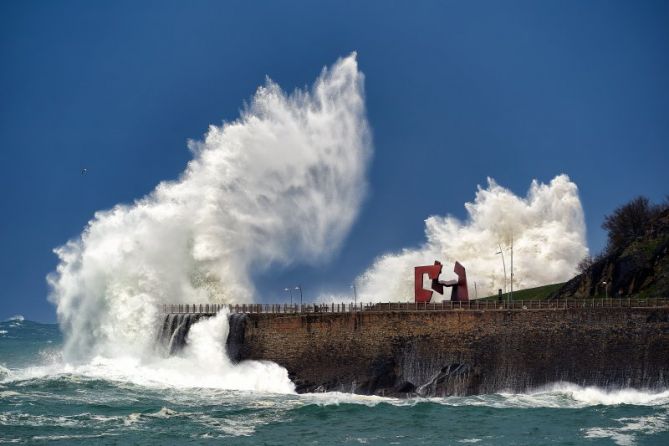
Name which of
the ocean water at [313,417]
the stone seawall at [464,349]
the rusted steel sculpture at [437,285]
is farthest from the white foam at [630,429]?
the rusted steel sculpture at [437,285]

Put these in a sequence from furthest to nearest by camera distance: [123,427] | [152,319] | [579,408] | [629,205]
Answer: [629,205], [152,319], [579,408], [123,427]

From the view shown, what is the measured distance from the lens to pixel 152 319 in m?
69.9

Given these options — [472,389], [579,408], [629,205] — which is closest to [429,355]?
[472,389]

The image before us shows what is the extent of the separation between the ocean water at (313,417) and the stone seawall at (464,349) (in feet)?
4.84

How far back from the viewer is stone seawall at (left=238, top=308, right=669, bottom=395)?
5450 centimetres

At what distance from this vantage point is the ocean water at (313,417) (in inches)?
1609

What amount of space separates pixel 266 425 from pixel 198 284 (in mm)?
32713

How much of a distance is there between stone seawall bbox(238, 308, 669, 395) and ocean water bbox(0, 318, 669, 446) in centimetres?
148

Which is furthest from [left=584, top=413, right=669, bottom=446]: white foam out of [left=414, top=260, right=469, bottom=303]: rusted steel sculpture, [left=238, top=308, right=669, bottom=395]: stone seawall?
[left=414, top=260, right=469, bottom=303]: rusted steel sculpture

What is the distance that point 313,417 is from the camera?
46.7 meters

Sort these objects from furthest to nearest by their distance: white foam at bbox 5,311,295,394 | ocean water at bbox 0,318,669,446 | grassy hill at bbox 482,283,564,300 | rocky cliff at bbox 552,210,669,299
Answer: grassy hill at bbox 482,283,564,300 → rocky cliff at bbox 552,210,669,299 → white foam at bbox 5,311,295,394 → ocean water at bbox 0,318,669,446

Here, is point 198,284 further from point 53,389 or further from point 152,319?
point 53,389

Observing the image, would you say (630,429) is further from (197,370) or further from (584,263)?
(584,263)

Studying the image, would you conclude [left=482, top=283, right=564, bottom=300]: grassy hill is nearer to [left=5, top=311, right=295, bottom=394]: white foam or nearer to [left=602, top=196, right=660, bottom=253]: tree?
[left=602, top=196, right=660, bottom=253]: tree
